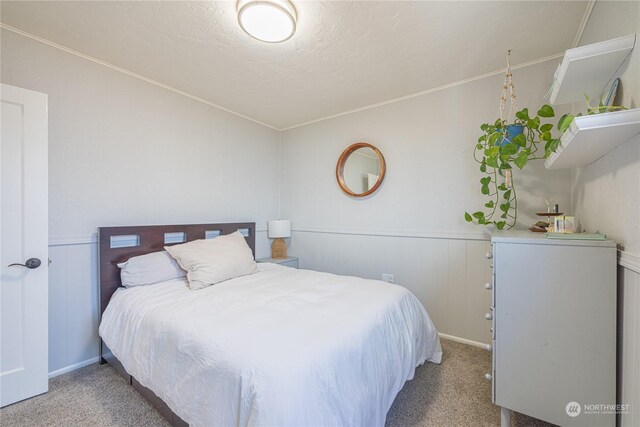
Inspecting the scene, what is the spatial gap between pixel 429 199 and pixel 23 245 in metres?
3.17

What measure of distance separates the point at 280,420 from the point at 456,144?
2520mm

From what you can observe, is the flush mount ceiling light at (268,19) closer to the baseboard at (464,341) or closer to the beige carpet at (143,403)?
the beige carpet at (143,403)

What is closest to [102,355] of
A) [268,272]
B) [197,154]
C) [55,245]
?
[55,245]

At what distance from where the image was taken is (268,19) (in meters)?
1.55

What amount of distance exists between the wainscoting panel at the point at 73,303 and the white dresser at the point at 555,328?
2857mm

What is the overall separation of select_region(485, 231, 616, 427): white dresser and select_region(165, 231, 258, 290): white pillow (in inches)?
74.9

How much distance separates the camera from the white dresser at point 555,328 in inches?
45.1

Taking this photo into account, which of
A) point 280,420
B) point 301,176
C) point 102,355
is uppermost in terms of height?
point 301,176

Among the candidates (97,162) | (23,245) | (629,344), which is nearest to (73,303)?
(23,245)

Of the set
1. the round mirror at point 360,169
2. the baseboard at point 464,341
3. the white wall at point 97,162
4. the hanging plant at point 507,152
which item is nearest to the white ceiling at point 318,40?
the white wall at point 97,162

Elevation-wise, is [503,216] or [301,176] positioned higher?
[301,176]

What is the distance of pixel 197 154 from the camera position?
2818 millimetres

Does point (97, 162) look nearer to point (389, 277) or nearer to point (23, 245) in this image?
point (23, 245)

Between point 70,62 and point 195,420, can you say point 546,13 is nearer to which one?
point 195,420
